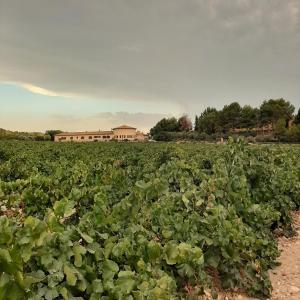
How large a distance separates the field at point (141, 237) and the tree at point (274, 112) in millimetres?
93658

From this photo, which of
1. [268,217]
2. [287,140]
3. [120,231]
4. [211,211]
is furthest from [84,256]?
[287,140]

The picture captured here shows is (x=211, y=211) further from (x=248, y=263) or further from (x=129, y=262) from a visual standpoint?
(x=129, y=262)

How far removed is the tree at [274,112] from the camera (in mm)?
98375

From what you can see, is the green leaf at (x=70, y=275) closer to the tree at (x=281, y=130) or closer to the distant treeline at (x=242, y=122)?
the tree at (x=281, y=130)

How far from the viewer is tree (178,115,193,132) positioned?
120 meters

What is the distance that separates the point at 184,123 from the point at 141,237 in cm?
11953

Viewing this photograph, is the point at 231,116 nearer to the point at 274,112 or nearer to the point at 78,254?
the point at 274,112

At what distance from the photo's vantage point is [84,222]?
3.55 m

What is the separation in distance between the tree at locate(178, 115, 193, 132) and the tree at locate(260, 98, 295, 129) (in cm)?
2515

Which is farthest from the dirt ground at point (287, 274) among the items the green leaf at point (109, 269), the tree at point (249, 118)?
the tree at point (249, 118)

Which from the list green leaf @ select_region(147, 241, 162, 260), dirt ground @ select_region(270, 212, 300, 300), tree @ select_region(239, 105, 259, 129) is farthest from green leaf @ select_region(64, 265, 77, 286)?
tree @ select_region(239, 105, 259, 129)

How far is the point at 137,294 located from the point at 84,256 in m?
0.48

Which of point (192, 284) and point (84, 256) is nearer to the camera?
point (84, 256)

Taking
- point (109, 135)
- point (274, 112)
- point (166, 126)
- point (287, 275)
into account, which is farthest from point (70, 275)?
point (109, 135)
